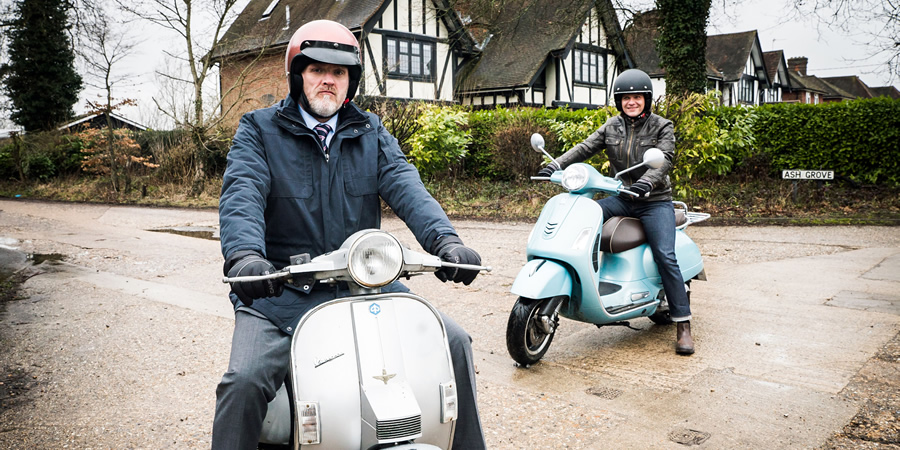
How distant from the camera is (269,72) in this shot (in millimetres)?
26547

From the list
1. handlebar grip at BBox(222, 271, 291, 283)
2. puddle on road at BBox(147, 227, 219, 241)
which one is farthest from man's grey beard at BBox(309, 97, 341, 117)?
puddle on road at BBox(147, 227, 219, 241)

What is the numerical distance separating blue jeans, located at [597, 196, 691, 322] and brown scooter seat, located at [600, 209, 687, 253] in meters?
0.06

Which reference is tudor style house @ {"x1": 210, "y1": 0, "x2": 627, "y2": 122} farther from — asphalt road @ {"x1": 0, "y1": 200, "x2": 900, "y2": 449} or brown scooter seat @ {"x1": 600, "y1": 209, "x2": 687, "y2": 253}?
brown scooter seat @ {"x1": 600, "y1": 209, "x2": 687, "y2": 253}

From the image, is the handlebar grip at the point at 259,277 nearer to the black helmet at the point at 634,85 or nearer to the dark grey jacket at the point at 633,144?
the dark grey jacket at the point at 633,144

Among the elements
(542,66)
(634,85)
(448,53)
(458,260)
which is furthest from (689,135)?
(448,53)

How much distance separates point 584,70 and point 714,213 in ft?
62.9

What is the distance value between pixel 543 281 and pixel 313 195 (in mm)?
2101

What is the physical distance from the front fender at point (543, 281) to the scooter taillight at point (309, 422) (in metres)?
2.39

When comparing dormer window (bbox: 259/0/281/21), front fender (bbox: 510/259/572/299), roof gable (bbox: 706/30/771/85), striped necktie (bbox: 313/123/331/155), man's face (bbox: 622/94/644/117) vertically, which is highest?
dormer window (bbox: 259/0/281/21)

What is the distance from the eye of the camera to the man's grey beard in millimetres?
2535

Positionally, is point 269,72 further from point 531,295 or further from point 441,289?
point 531,295

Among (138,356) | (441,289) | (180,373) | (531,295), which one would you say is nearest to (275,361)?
(531,295)

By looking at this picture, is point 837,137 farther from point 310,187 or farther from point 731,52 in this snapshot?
point 731,52

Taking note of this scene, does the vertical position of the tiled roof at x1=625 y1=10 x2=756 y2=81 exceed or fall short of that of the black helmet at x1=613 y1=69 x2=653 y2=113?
it exceeds it
